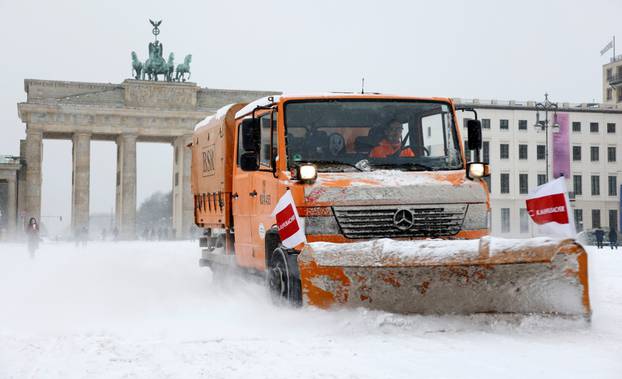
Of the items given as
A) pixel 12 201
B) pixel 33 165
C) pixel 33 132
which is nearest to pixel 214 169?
pixel 33 165

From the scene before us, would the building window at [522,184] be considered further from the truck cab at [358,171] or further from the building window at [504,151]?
the truck cab at [358,171]

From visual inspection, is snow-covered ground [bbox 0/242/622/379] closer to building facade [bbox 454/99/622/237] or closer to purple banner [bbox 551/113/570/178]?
building facade [bbox 454/99/622/237]

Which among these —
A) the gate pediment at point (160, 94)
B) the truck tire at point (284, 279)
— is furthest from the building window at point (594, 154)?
the truck tire at point (284, 279)

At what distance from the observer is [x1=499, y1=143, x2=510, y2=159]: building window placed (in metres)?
73.6

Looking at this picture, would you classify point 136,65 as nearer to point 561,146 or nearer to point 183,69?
point 183,69

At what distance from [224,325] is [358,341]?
194 centimetres

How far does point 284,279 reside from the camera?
9.39 metres

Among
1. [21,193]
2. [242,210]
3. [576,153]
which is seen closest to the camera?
[242,210]

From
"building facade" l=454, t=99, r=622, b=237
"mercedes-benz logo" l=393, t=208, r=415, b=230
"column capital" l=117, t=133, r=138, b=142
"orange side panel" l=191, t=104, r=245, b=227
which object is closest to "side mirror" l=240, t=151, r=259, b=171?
"mercedes-benz logo" l=393, t=208, r=415, b=230

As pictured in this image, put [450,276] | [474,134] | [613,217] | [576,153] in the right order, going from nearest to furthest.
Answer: [450,276], [474,134], [576,153], [613,217]

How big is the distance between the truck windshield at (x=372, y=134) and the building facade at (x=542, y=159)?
63.5 meters

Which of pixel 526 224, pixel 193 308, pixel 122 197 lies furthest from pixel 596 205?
pixel 193 308

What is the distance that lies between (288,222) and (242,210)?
261 centimetres

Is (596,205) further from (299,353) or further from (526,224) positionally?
(299,353)
